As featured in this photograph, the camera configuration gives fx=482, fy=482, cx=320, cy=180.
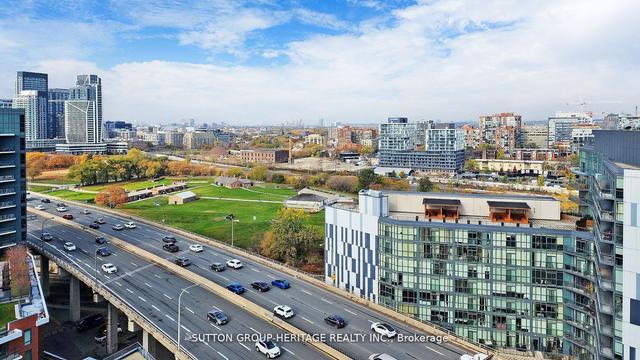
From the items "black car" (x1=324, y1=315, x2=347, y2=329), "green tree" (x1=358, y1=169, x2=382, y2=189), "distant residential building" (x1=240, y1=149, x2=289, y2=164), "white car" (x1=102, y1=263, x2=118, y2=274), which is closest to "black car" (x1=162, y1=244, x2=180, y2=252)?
"white car" (x1=102, y1=263, x2=118, y2=274)

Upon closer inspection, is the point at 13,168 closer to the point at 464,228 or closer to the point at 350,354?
the point at 350,354

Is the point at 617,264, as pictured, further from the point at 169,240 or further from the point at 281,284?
the point at 169,240

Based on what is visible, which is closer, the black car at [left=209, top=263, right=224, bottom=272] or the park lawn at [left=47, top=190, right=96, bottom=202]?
the black car at [left=209, top=263, right=224, bottom=272]

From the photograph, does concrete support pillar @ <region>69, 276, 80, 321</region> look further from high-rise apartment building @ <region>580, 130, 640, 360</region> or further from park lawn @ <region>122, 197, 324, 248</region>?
high-rise apartment building @ <region>580, 130, 640, 360</region>

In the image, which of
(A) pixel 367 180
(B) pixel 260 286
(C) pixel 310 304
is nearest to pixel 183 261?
(B) pixel 260 286

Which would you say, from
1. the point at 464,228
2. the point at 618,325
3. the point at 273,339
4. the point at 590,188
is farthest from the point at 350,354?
the point at 590,188

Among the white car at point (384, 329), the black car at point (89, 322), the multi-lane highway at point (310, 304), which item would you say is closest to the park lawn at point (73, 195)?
the multi-lane highway at point (310, 304)

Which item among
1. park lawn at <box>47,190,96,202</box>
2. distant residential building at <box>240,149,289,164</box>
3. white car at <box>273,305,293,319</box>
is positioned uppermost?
distant residential building at <box>240,149,289,164</box>

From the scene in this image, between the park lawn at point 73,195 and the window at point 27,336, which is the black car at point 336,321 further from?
the park lawn at point 73,195
